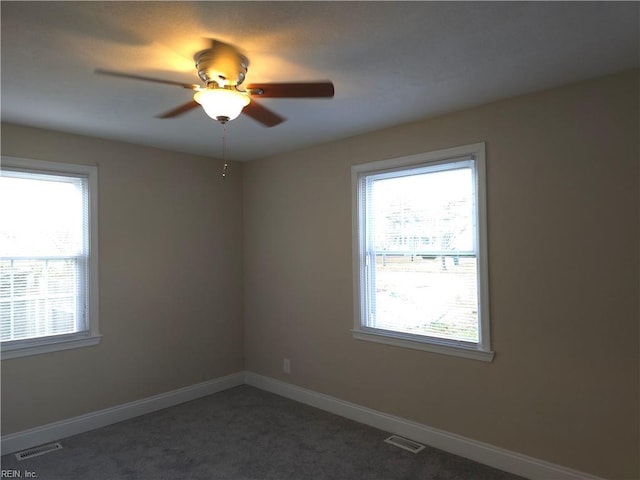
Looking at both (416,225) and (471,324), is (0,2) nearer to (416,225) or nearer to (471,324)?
(416,225)

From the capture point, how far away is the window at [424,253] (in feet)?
10.5

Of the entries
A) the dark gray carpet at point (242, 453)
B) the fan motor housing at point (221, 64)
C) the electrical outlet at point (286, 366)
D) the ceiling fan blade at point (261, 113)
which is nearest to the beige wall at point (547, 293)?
the dark gray carpet at point (242, 453)

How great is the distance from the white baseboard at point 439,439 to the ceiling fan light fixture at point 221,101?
8.84 ft

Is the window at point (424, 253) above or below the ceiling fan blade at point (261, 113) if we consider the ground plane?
below

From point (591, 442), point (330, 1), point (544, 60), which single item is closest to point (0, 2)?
point (330, 1)

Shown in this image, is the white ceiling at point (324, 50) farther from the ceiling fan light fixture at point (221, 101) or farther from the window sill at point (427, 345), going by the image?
the window sill at point (427, 345)

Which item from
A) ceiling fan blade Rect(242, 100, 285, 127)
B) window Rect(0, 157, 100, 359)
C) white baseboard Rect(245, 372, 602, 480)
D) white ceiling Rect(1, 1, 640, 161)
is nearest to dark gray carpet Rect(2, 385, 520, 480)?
white baseboard Rect(245, 372, 602, 480)

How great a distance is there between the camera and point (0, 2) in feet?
5.82

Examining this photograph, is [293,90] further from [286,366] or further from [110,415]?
[110,415]

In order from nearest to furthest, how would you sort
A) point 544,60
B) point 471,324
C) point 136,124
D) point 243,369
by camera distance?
point 544,60, point 471,324, point 136,124, point 243,369

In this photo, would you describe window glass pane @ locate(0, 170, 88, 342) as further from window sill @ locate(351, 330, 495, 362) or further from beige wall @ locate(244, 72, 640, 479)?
window sill @ locate(351, 330, 495, 362)

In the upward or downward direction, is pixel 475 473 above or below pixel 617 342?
below

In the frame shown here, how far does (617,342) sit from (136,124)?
141 inches

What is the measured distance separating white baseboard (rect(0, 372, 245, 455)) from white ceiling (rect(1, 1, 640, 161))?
93.5 inches
